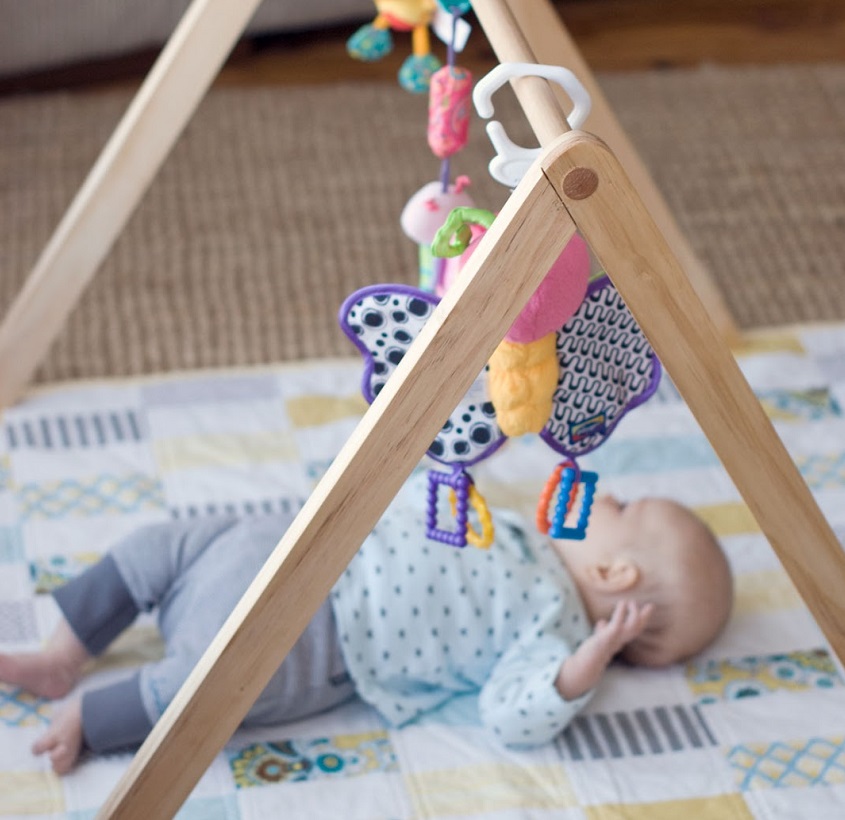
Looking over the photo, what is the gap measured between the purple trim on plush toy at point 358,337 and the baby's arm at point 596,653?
0.23 m

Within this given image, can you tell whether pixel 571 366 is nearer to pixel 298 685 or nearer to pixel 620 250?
pixel 620 250

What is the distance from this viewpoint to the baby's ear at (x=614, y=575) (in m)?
1.19

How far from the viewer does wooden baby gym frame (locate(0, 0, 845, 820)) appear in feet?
2.57

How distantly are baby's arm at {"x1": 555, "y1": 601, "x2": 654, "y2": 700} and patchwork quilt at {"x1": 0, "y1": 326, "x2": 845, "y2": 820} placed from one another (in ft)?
0.23

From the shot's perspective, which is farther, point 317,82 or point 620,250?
point 317,82

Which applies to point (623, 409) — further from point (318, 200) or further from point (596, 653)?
point (318, 200)

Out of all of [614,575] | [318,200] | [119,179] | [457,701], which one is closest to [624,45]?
[318,200]

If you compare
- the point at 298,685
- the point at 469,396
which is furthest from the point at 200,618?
the point at 469,396

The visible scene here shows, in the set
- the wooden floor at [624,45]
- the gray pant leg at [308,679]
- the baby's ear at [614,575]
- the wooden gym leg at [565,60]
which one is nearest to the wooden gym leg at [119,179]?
the wooden gym leg at [565,60]

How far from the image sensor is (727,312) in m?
1.63

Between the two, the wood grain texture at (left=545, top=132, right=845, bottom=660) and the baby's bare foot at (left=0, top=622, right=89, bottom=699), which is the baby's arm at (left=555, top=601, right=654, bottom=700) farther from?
the baby's bare foot at (left=0, top=622, right=89, bottom=699)

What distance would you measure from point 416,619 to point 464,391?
0.38 metres

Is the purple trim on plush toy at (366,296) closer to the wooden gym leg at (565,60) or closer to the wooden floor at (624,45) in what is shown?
the wooden gym leg at (565,60)

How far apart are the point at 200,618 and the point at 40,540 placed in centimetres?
26
